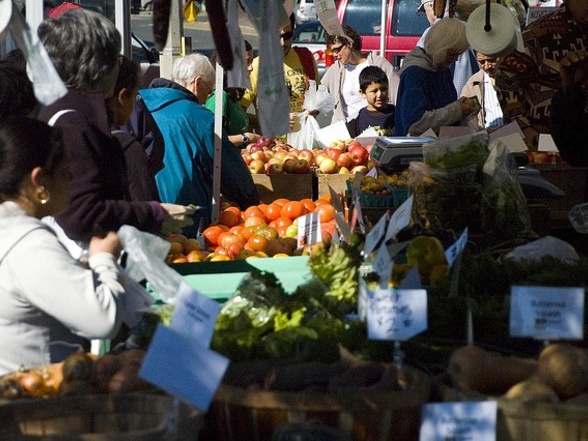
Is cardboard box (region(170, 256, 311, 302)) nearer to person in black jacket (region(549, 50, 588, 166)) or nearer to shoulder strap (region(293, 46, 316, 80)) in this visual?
person in black jacket (region(549, 50, 588, 166))

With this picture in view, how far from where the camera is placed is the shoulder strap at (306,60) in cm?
924

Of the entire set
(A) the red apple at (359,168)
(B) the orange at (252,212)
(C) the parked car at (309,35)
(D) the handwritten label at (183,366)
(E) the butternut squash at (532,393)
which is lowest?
(B) the orange at (252,212)

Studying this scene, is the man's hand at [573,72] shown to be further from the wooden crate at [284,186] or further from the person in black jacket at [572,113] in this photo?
the wooden crate at [284,186]

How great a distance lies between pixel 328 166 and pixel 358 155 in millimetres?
309

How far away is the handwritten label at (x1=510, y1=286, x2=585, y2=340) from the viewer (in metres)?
2.12

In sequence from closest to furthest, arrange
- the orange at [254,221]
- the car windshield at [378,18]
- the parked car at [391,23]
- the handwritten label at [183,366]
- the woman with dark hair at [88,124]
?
the handwritten label at [183,366] → the woman with dark hair at [88,124] → the orange at [254,221] → the parked car at [391,23] → the car windshield at [378,18]

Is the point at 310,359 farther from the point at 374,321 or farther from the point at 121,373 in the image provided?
the point at 121,373

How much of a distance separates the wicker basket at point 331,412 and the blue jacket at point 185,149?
3.19 m

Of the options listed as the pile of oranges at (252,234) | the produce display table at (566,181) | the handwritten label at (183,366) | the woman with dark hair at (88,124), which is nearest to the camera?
the handwritten label at (183,366)

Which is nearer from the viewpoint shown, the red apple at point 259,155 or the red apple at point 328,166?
the red apple at point 328,166

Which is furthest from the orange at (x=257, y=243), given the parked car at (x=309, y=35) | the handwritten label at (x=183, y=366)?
the parked car at (x=309, y=35)

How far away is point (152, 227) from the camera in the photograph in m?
3.55

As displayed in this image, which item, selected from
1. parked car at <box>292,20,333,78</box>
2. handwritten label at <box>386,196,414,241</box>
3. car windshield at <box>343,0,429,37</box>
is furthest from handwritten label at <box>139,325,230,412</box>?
parked car at <box>292,20,333,78</box>

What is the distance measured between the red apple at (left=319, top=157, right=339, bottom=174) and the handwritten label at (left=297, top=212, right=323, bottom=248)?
8.64 ft
